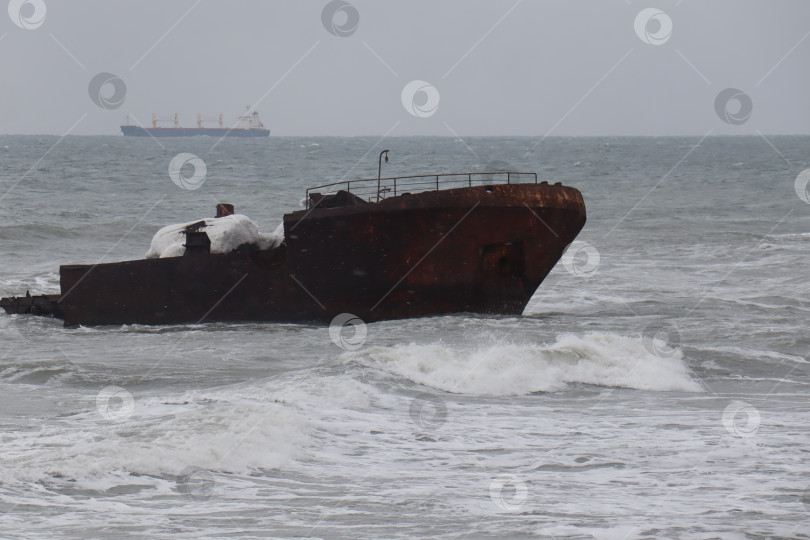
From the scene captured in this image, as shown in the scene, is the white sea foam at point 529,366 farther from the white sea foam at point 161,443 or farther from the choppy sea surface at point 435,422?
the white sea foam at point 161,443

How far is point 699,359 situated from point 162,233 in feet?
30.1

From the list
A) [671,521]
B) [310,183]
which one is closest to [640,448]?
[671,521]

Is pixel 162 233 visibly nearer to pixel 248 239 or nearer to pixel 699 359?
pixel 248 239

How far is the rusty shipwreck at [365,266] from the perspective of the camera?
1648cm

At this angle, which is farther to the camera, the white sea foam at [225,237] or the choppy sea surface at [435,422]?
the white sea foam at [225,237]

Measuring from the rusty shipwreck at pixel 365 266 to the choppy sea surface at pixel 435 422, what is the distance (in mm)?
451

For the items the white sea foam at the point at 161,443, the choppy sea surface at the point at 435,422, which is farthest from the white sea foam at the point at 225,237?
the white sea foam at the point at 161,443

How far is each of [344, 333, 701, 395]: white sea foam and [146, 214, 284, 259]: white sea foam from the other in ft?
13.8

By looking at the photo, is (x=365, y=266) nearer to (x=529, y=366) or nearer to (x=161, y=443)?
(x=529, y=366)

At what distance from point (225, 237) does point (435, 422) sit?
25.1ft

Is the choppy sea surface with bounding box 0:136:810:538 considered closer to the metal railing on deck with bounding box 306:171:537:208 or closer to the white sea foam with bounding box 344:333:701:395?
the white sea foam with bounding box 344:333:701:395

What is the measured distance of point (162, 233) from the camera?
18.5 m

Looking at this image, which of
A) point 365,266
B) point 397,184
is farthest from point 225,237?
point 397,184

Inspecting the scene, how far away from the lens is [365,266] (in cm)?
1678
